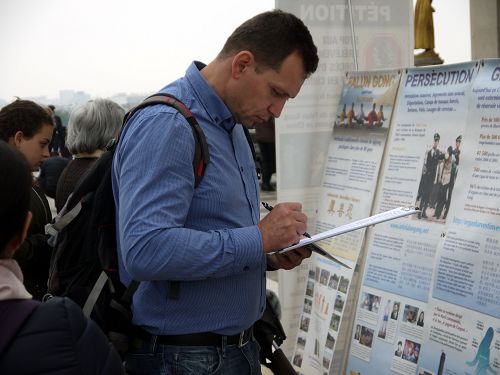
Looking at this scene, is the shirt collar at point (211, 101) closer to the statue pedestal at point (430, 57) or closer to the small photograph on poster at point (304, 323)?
the small photograph on poster at point (304, 323)

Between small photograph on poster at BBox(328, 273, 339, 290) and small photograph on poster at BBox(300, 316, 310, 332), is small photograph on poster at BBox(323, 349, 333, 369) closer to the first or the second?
small photograph on poster at BBox(300, 316, 310, 332)

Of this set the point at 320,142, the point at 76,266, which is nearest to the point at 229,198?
the point at 76,266

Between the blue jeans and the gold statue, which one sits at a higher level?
the gold statue

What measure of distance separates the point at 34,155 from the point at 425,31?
7290 mm

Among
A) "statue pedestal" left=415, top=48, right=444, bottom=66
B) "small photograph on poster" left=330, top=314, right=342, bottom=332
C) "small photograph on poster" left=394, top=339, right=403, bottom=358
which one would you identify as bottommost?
"small photograph on poster" left=330, top=314, right=342, bottom=332

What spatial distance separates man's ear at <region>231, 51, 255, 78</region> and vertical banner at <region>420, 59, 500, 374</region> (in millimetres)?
1207

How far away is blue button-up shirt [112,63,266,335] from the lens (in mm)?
1611

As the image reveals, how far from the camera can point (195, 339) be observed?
1.80 meters

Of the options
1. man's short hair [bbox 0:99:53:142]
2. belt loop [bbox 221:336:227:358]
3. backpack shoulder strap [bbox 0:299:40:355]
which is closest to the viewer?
backpack shoulder strap [bbox 0:299:40:355]

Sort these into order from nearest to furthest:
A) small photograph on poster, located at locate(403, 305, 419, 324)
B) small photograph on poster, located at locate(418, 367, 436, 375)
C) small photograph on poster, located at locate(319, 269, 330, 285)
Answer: small photograph on poster, located at locate(418, 367, 436, 375) → small photograph on poster, located at locate(403, 305, 419, 324) → small photograph on poster, located at locate(319, 269, 330, 285)

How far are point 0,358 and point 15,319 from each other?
63 millimetres

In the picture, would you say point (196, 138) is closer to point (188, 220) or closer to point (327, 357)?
point (188, 220)

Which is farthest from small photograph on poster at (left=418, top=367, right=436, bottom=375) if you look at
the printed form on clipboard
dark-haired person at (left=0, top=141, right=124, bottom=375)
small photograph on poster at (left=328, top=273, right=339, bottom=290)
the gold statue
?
the gold statue

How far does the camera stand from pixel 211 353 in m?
1.82
